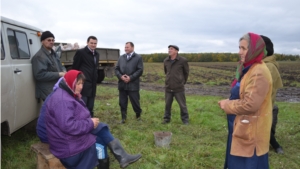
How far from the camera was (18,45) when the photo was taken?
401 cm

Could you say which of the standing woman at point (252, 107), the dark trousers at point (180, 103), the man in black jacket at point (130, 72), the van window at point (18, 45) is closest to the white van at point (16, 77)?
the van window at point (18, 45)

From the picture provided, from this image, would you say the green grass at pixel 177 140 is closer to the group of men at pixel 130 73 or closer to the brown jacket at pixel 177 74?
the group of men at pixel 130 73

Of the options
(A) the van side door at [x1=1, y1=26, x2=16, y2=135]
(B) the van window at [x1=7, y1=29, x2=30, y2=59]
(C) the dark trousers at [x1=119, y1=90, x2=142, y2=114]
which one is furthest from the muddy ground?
(A) the van side door at [x1=1, y1=26, x2=16, y2=135]

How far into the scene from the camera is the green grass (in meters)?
3.97

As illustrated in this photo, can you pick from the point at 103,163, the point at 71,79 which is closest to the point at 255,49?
the point at 71,79

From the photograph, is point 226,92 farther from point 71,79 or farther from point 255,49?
point 71,79

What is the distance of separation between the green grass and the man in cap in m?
1.02

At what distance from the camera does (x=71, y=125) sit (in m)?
2.74

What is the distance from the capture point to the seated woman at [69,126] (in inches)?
109

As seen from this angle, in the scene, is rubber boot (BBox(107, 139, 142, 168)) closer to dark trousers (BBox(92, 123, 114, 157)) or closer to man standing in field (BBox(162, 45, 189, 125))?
dark trousers (BBox(92, 123, 114, 157))

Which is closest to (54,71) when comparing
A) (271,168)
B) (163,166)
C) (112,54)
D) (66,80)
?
(66,80)

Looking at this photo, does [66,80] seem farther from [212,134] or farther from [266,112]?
[212,134]

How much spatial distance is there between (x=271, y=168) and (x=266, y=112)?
1.82 metres

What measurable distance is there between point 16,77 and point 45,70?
67 centimetres
